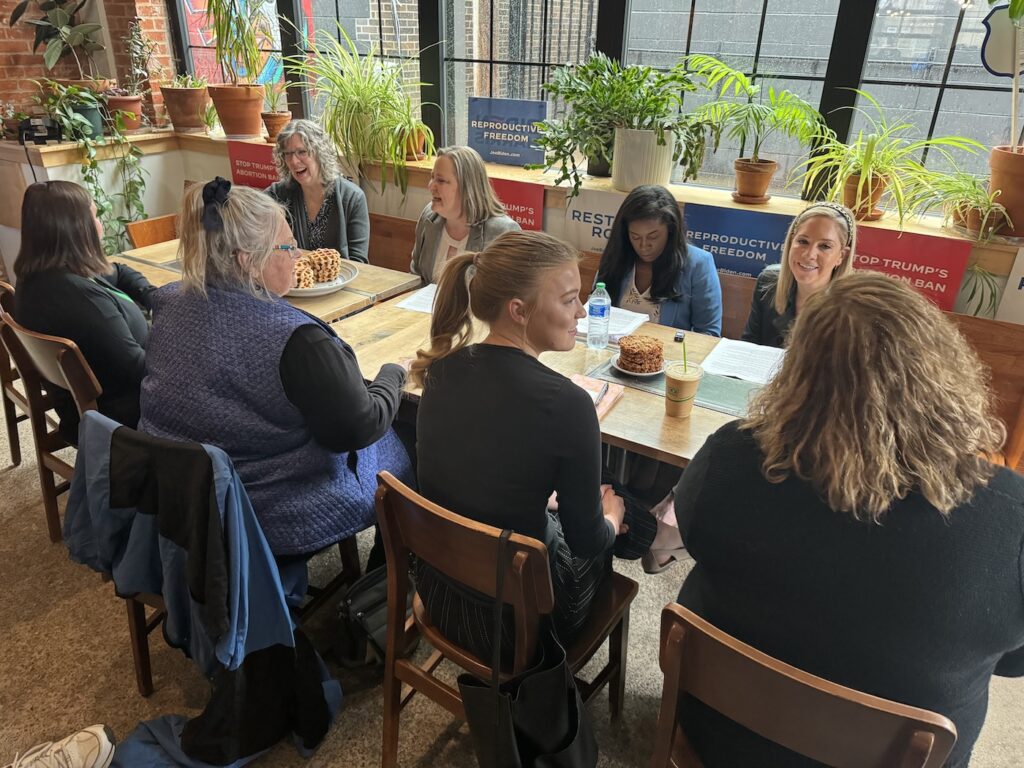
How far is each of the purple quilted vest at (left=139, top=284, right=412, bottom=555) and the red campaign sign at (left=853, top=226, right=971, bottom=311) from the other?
6.56 feet

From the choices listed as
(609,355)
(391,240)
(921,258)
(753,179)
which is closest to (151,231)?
(391,240)

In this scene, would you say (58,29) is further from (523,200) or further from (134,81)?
(523,200)

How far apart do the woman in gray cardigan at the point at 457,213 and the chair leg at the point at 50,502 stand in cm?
143

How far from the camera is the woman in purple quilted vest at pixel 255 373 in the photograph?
1396 mm

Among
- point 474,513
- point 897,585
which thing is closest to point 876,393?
point 897,585

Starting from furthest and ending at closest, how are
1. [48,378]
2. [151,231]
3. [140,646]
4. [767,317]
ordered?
[151,231], [767,317], [48,378], [140,646]

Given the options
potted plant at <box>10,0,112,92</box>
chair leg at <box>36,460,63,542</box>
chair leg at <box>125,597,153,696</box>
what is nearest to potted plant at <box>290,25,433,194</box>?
potted plant at <box>10,0,112,92</box>

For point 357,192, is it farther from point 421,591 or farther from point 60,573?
point 421,591

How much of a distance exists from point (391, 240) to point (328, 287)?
115cm

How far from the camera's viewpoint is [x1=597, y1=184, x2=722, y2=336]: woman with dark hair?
2309 mm

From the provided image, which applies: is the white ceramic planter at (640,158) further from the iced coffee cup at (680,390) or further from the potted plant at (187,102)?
the potted plant at (187,102)

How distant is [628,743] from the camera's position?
64.4 inches

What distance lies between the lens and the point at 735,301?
2.71 meters

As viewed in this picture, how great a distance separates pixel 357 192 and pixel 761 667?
2712 millimetres
